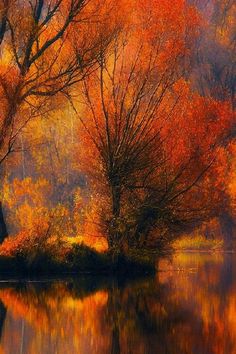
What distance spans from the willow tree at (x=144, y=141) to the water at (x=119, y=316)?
3.27m

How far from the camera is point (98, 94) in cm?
3169

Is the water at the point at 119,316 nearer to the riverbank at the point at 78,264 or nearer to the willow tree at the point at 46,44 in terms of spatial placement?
the riverbank at the point at 78,264

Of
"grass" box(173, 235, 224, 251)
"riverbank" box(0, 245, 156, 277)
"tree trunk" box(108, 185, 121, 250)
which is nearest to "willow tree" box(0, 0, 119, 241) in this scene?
"riverbank" box(0, 245, 156, 277)

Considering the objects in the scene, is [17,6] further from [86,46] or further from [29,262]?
[29,262]

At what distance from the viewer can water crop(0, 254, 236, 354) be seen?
15.0 metres

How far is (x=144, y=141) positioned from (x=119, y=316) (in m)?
12.6

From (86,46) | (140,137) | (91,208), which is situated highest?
(86,46)

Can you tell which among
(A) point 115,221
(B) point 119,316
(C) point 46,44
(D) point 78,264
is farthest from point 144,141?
(B) point 119,316

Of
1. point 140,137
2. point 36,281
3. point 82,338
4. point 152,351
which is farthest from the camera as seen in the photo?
point 140,137

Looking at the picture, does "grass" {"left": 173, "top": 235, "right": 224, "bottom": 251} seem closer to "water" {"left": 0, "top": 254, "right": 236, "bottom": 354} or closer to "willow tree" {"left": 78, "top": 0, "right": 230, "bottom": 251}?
"willow tree" {"left": 78, "top": 0, "right": 230, "bottom": 251}

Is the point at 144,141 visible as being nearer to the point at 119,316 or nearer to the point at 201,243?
the point at 119,316

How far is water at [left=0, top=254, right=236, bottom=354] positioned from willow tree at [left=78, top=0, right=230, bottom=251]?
10.7ft

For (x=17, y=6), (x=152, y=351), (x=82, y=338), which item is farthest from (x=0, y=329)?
(x=17, y=6)

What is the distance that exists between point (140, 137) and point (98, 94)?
7.78 feet
